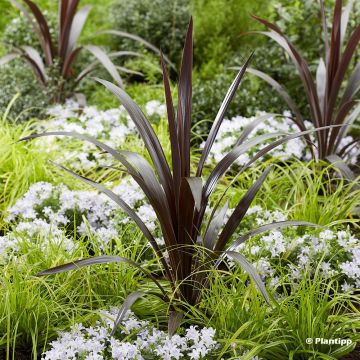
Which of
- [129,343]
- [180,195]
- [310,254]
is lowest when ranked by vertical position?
[129,343]

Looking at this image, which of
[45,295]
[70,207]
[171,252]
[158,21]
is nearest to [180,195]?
[171,252]

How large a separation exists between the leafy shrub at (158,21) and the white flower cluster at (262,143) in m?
2.13

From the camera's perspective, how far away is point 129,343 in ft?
8.30

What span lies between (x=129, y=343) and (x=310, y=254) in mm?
1053

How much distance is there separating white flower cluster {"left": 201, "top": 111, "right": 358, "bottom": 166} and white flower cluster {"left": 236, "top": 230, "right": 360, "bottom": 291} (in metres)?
1.04

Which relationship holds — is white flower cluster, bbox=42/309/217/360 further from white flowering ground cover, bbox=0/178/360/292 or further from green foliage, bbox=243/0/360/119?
green foliage, bbox=243/0/360/119

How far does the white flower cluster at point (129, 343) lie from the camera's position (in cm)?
250

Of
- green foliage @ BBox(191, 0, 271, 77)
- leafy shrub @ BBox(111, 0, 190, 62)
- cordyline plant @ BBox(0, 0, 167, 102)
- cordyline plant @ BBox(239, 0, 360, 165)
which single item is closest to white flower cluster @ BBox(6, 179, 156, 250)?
cordyline plant @ BBox(239, 0, 360, 165)

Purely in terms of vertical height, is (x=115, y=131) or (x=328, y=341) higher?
(x=115, y=131)

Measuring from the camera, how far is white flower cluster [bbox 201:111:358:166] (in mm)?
4426

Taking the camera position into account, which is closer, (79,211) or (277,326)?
(277,326)

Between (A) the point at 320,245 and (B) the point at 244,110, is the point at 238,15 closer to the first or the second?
(B) the point at 244,110

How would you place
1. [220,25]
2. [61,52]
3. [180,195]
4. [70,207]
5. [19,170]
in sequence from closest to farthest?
[180,195]
[70,207]
[19,170]
[61,52]
[220,25]

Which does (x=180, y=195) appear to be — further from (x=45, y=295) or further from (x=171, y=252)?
(x=45, y=295)
